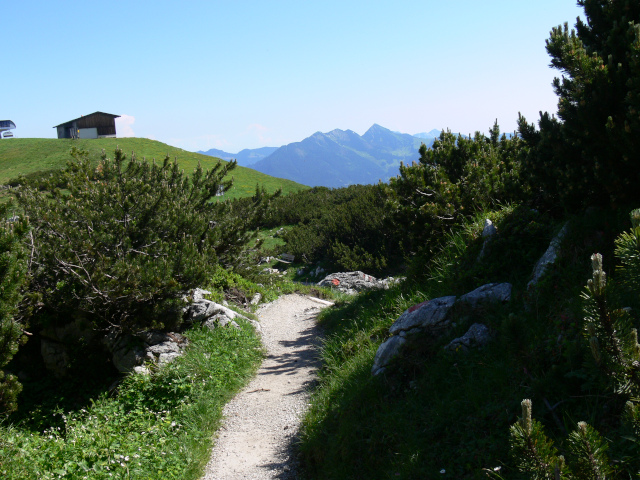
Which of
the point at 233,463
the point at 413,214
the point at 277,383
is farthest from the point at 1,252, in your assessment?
the point at 413,214

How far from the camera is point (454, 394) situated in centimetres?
417

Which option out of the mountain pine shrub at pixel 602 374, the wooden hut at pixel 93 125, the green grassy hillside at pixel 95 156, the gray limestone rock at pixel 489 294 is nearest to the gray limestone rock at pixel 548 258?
the gray limestone rock at pixel 489 294

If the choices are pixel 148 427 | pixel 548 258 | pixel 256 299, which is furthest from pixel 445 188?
pixel 256 299

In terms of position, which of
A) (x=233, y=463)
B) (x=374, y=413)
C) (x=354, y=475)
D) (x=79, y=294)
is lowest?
(x=233, y=463)

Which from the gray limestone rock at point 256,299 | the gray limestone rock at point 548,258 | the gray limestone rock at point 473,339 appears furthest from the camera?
the gray limestone rock at point 256,299

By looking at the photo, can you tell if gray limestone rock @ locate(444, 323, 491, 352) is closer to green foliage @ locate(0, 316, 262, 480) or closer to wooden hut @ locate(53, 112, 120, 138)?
green foliage @ locate(0, 316, 262, 480)

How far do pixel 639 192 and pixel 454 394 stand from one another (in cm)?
290

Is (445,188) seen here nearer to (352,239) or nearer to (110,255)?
(110,255)

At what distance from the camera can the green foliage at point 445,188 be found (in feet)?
26.8

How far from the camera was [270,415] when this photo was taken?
6586 mm

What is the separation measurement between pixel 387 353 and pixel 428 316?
68 cm

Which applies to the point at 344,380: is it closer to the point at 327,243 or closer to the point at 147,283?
the point at 147,283

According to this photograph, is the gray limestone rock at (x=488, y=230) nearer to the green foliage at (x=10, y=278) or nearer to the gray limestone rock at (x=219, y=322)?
the gray limestone rock at (x=219, y=322)

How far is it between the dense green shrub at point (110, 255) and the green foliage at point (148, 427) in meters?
1.27
